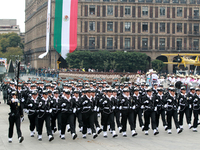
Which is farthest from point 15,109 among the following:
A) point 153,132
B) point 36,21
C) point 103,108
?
point 36,21

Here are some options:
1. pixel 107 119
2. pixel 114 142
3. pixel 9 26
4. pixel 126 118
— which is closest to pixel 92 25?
pixel 126 118

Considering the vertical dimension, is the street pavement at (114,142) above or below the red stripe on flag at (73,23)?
below

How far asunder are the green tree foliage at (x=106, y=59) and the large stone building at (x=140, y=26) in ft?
19.4

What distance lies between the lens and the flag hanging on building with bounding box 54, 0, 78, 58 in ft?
105

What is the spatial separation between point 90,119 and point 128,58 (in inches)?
2172

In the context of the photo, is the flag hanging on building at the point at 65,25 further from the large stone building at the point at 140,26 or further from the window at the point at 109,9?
the window at the point at 109,9

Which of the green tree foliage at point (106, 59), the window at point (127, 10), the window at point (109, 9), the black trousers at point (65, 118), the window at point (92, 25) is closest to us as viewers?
the black trousers at point (65, 118)

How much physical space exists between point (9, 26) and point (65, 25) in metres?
157

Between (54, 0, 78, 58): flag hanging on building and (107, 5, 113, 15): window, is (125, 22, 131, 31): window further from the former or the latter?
(54, 0, 78, 58): flag hanging on building

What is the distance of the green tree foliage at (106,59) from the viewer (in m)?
67.7

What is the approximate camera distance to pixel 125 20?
245ft

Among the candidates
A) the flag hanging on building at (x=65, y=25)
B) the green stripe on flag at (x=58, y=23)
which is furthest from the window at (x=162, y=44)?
the green stripe on flag at (x=58, y=23)

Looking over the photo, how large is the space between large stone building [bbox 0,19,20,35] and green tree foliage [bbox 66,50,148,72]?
4469 inches

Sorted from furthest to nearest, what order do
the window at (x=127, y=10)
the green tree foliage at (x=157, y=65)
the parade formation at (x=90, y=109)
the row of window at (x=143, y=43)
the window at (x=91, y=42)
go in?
1. the row of window at (x=143, y=43)
2. the window at (x=91, y=42)
3. the window at (x=127, y=10)
4. the green tree foliage at (x=157, y=65)
5. the parade formation at (x=90, y=109)
